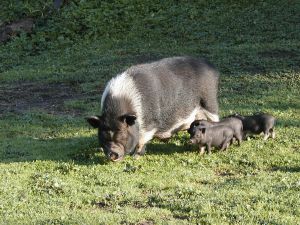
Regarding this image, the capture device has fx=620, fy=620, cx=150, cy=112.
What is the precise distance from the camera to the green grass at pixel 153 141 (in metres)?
8.45

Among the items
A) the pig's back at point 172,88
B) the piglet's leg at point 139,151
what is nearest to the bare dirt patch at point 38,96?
the pig's back at point 172,88

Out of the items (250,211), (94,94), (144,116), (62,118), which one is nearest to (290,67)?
(94,94)

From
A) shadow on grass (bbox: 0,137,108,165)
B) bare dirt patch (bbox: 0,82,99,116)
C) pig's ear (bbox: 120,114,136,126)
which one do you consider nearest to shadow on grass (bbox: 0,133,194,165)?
shadow on grass (bbox: 0,137,108,165)

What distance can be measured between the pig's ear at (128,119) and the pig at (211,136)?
120 centimetres

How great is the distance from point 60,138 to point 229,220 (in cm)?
580

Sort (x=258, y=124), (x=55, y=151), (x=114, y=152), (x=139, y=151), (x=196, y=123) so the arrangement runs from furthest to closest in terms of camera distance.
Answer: (x=258, y=124), (x=55, y=151), (x=196, y=123), (x=139, y=151), (x=114, y=152)

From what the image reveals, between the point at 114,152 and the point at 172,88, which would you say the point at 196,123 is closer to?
the point at 172,88

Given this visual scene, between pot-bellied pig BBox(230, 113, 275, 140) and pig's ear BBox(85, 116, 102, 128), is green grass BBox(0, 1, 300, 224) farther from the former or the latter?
pig's ear BBox(85, 116, 102, 128)

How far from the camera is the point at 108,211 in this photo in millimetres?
8383

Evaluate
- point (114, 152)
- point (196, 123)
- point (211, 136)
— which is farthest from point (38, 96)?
point (211, 136)

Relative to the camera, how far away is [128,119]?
10531mm

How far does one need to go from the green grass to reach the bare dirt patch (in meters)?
0.03

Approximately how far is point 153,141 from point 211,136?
149 cm

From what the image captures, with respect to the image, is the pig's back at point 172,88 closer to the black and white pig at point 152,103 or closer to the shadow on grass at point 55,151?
the black and white pig at point 152,103
